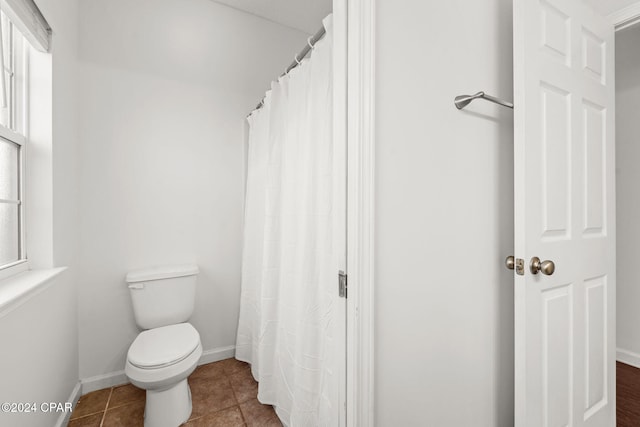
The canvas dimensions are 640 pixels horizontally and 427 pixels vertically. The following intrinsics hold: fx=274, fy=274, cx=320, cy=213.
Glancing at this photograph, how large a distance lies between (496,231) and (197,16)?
96.3 inches

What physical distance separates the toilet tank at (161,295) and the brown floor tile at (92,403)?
454 millimetres

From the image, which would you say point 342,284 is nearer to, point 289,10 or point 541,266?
point 541,266

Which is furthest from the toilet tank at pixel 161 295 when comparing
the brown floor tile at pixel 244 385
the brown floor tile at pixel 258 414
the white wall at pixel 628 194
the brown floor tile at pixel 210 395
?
the white wall at pixel 628 194

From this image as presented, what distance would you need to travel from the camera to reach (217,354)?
7.06 ft

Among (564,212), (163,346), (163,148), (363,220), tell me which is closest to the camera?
(363,220)

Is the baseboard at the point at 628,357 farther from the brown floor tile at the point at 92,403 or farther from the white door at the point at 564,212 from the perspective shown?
the brown floor tile at the point at 92,403

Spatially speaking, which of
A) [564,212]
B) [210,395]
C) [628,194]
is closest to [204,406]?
[210,395]

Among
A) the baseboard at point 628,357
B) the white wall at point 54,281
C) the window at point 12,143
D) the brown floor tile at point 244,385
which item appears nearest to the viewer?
the white wall at point 54,281

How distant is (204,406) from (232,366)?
436 millimetres

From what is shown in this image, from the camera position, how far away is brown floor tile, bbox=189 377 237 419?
63.6 inches

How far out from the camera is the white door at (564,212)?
3.29 ft

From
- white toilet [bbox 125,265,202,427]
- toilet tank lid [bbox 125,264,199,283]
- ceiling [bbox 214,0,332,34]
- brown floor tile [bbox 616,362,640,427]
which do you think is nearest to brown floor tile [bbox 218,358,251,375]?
white toilet [bbox 125,265,202,427]

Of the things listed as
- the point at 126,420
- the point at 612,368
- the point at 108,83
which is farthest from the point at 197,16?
the point at 612,368

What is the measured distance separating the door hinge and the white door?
674 millimetres
